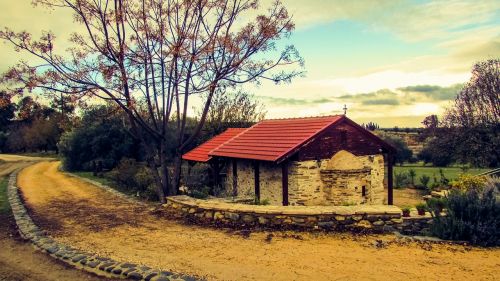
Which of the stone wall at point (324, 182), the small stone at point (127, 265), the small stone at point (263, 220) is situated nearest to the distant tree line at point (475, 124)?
the stone wall at point (324, 182)

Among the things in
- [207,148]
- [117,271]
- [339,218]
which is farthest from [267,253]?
[207,148]

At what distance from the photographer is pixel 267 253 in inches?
314

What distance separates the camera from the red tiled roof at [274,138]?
52.3 ft

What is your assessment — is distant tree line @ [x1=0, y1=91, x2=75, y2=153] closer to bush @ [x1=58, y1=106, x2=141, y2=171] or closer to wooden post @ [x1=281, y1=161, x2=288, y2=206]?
bush @ [x1=58, y1=106, x2=141, y2=171]

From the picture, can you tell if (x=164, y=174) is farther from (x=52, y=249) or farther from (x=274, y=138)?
(x=52, y=249)

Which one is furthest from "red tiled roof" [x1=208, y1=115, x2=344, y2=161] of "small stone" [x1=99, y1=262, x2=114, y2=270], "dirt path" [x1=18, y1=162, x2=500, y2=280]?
"small stone" [x1=99, y1=262, x2=114, y2=270]

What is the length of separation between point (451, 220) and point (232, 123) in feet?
72.7

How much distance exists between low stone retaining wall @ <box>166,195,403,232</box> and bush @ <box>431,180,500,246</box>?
3.48 ft

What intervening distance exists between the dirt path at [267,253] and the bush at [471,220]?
1.58 ft

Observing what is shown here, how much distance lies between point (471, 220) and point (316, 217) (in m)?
3.73

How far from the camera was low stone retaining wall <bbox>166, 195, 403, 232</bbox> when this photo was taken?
30.4 feet

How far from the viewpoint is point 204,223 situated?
1069 centimetres

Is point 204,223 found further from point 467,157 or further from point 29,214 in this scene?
point 467,157

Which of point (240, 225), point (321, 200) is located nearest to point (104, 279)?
point (240, 225)
